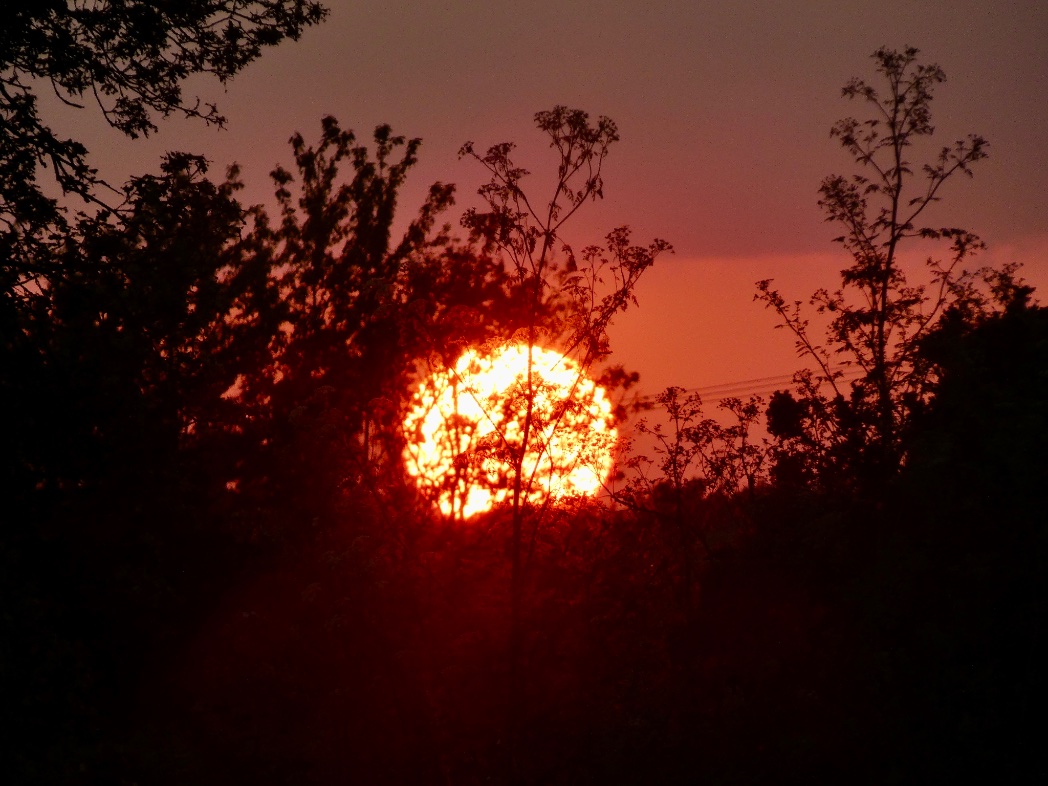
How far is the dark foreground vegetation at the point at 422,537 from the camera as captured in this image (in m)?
12.7

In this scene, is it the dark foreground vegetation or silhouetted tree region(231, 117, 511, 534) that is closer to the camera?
the dark foreground vegetation

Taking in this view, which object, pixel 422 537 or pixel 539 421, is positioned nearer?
pixel 539 421

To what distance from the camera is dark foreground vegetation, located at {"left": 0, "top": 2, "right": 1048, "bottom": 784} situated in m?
12.7

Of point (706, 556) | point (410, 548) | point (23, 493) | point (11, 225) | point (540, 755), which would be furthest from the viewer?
point (706, 556)

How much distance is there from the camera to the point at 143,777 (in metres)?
20.2

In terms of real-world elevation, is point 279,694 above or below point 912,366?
below

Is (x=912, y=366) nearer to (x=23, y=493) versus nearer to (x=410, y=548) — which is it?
(x=410, y=548)

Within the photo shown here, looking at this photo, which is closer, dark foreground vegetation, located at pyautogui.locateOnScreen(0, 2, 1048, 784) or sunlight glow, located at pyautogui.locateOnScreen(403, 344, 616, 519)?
dark foreground vegetation, located at pyautogui.locateOnScreen(0, 2, 1048, 784)

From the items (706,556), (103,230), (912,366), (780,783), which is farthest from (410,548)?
(103,230)

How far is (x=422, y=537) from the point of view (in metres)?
30.5

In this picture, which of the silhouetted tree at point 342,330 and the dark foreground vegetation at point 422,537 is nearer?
the dark foreground vegetation at point 422,537

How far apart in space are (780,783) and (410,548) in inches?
425

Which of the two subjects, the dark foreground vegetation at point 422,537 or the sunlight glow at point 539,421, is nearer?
the dark foreground vegetation at point 422,537

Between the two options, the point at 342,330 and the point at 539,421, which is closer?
the point at 539,421
